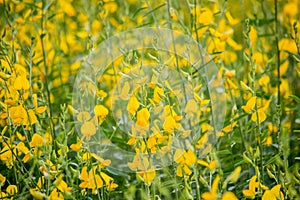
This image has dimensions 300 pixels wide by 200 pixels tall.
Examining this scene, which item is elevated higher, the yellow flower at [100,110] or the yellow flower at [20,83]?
the yellow flower at [20,83]

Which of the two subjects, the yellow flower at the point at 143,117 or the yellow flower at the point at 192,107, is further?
the yellow flower at the point at 192,107

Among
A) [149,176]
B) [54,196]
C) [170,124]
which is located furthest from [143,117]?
[54,196]

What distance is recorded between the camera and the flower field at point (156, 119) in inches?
Answer: 86.0

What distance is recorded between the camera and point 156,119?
2691 millimetres

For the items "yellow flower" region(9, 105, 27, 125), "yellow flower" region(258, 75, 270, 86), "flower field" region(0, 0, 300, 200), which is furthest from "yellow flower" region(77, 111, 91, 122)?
"yellow flower" region(258, 75, 270, 86)

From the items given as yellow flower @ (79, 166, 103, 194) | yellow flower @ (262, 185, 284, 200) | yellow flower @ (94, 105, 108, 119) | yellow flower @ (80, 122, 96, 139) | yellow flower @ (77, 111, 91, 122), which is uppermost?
yellow flower @ (94, 105, 108, 119)

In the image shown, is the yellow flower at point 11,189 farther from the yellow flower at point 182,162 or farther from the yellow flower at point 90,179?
the yellow flower at point 182,162

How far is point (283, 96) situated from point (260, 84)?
25cm

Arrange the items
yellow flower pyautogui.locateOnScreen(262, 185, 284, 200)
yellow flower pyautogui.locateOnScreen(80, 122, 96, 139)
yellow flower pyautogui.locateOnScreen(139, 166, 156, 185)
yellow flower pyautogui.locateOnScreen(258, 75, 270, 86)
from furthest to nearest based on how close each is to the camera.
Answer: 1. yellow flower pyautogui.locateOnScreen(258, 75, 270, 86)
2. yellow flower pyautogui.locateOnScreen(80, 122, 96, 139)
3. yellow flower pyautogui.locateOnScreen(139, 166, 156, 185)
4. yellow flower pyautogui.locateOnScreen(262, 185, 284, 200)

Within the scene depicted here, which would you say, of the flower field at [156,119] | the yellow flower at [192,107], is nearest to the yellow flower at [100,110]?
the flower field at [156,119]

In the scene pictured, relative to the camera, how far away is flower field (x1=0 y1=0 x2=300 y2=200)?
7.16 ft

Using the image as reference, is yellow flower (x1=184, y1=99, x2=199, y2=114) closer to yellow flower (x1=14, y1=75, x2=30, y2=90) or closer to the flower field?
the flower field

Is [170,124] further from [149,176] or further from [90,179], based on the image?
[90,179]

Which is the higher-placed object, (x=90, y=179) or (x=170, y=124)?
(x=170, y=124)
